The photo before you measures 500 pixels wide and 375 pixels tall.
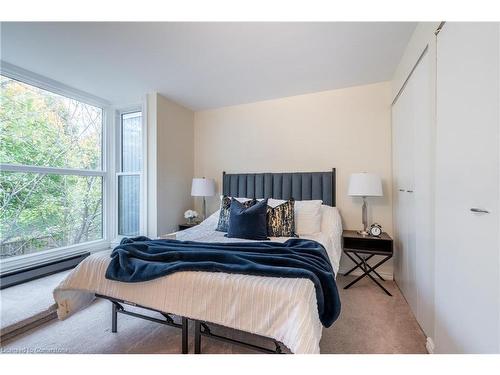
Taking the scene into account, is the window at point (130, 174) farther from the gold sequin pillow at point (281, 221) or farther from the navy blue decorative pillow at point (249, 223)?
the gold sequin pillow at point (281, 221)

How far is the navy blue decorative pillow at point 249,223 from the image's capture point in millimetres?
2191

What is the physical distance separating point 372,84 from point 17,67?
411 centimetres

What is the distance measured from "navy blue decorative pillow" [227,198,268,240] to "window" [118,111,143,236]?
1.82 m

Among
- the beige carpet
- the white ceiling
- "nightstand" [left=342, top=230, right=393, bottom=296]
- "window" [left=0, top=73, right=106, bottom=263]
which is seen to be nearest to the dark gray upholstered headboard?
"nightstand" [left=342, top=230, right=393, bottom=296]

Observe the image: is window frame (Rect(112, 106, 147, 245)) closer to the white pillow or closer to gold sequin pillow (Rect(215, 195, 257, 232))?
gold sequin pillow (Rect(215, 195, 257, 232))

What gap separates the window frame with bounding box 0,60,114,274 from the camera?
2391mm

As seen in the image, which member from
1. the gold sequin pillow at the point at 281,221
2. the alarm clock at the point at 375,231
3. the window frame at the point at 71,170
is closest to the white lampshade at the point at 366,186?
the alarm clock at the point at 375,231

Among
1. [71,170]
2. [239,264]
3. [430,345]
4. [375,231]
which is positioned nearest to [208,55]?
[239,264]

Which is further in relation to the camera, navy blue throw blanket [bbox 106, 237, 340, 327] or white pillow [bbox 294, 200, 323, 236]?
white pillow [bbox 294, 200, 323, 236]

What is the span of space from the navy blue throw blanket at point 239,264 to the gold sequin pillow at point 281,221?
647 mm

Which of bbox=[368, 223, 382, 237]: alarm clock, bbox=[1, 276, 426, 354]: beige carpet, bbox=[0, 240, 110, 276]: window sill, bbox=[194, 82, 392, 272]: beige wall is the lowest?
bbox=[1, 276, 426, 354]: beige carpet

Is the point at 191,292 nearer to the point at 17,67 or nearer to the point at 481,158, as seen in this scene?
the point at 481,158

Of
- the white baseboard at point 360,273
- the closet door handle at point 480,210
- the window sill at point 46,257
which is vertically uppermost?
the closet door handle at point 480,210

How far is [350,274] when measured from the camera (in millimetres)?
2811
